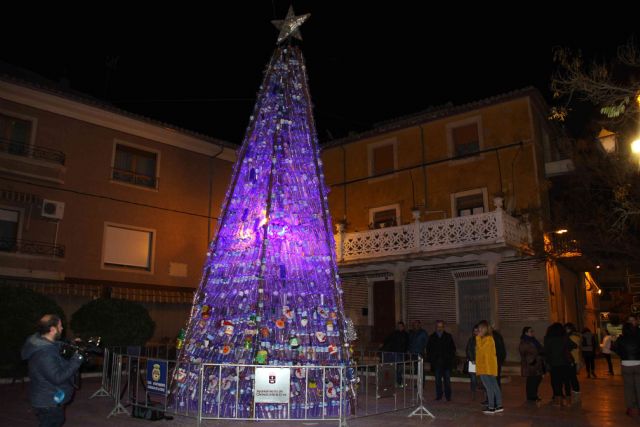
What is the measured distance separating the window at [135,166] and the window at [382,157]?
9366mm

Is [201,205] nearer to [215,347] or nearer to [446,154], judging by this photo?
[446,154]

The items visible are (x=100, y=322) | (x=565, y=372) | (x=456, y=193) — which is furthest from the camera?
(x=456, y=193)

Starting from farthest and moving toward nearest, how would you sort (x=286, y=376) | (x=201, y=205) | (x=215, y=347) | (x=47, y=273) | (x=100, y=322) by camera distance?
(x=201, y=205), (x=47, y=273), (x=100, y=322), (x=215, y=347), (x=286, y=376)

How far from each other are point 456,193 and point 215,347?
14350mm

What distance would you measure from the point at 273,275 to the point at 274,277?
0.13 feet

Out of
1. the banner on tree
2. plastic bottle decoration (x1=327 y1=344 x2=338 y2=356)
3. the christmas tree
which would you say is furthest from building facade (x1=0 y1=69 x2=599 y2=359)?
the banner on tree

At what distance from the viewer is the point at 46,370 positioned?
4.95 m

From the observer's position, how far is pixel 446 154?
69.5 ft

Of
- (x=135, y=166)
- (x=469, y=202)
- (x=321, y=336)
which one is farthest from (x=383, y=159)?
(x=321, y=336)

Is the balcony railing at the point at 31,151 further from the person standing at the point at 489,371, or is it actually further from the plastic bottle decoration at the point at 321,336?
the person standing at the point at 489,371

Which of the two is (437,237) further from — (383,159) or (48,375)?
(48,375)

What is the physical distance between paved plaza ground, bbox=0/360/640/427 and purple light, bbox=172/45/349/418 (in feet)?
2.22

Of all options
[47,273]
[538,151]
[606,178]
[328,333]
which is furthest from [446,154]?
[47,273]

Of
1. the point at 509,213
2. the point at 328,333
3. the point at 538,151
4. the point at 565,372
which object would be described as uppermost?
the point at 538,151
